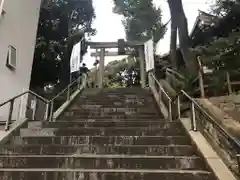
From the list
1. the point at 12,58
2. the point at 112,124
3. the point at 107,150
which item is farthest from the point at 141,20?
the point at 107,150

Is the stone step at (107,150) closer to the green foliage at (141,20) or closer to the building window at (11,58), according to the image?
the building window at (11,58)

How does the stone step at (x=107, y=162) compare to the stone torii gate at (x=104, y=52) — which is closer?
the stone step at (x=107, y=162)

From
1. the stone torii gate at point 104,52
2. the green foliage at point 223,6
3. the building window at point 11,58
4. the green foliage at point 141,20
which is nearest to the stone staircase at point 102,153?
the building window at point 11,58

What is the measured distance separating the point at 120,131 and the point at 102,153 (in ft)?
3.24

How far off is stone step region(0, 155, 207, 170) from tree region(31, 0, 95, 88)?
9.69m

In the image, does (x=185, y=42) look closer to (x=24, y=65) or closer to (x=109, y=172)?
(x=24, y=65)

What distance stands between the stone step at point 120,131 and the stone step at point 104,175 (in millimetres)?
1624

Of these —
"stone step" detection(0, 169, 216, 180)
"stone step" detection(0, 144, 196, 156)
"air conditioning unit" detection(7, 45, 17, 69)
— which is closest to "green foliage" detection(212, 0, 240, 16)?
"air conditioning unit" detection(7, 45, 17, 69)

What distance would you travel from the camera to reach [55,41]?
14602 millimetres

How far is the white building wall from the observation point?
28.8 ft

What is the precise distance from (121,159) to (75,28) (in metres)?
12.9

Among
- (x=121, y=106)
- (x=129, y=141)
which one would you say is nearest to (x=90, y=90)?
(x=121, y=106)

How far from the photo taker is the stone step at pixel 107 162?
4.45m

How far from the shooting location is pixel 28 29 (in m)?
10.8
